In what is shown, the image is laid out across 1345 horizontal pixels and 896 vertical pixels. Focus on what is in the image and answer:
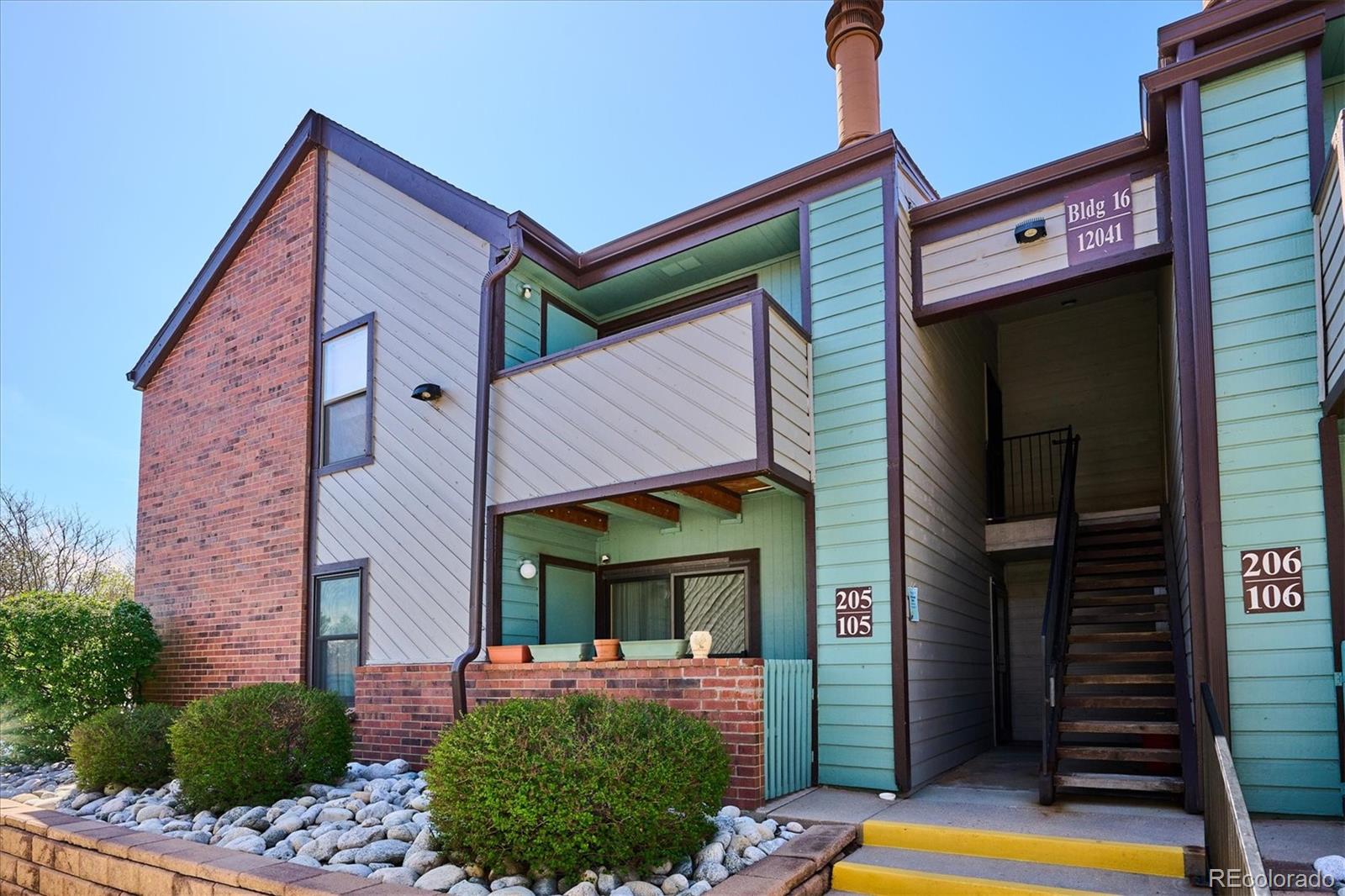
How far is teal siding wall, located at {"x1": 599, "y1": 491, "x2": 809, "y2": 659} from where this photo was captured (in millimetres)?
7598

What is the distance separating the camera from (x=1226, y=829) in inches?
143

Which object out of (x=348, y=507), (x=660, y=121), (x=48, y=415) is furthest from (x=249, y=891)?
(x=48, y=415)

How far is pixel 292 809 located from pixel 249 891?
59.3 inches

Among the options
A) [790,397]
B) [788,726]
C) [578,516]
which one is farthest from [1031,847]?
[578,516]

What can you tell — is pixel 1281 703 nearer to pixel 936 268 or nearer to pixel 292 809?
pixel 936 268

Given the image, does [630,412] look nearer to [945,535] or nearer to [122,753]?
[945,535]

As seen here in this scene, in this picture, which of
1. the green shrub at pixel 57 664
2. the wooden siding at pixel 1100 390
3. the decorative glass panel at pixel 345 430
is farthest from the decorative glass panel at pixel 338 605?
the wooden siding at pixel 1100 390

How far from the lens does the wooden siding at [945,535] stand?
685 centimetres

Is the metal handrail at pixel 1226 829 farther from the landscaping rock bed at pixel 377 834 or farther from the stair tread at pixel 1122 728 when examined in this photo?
the landscaping rock bed at pixel 377 834

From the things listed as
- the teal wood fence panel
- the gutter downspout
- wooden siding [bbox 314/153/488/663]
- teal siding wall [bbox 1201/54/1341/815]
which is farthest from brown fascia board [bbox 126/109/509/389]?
teal siding wall [bbox 1201/54/1341/815]

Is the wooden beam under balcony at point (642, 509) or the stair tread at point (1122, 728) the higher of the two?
the wooden beam under balcony at point (642, 509)

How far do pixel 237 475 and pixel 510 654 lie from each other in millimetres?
4771

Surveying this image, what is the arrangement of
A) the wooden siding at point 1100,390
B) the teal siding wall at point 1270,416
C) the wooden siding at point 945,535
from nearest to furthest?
1. the teal siding wall at point 1270,416
2. the wooden siding at point 945,535
3. the wooden siding at point 1100,390

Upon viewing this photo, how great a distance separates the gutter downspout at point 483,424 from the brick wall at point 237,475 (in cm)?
251
